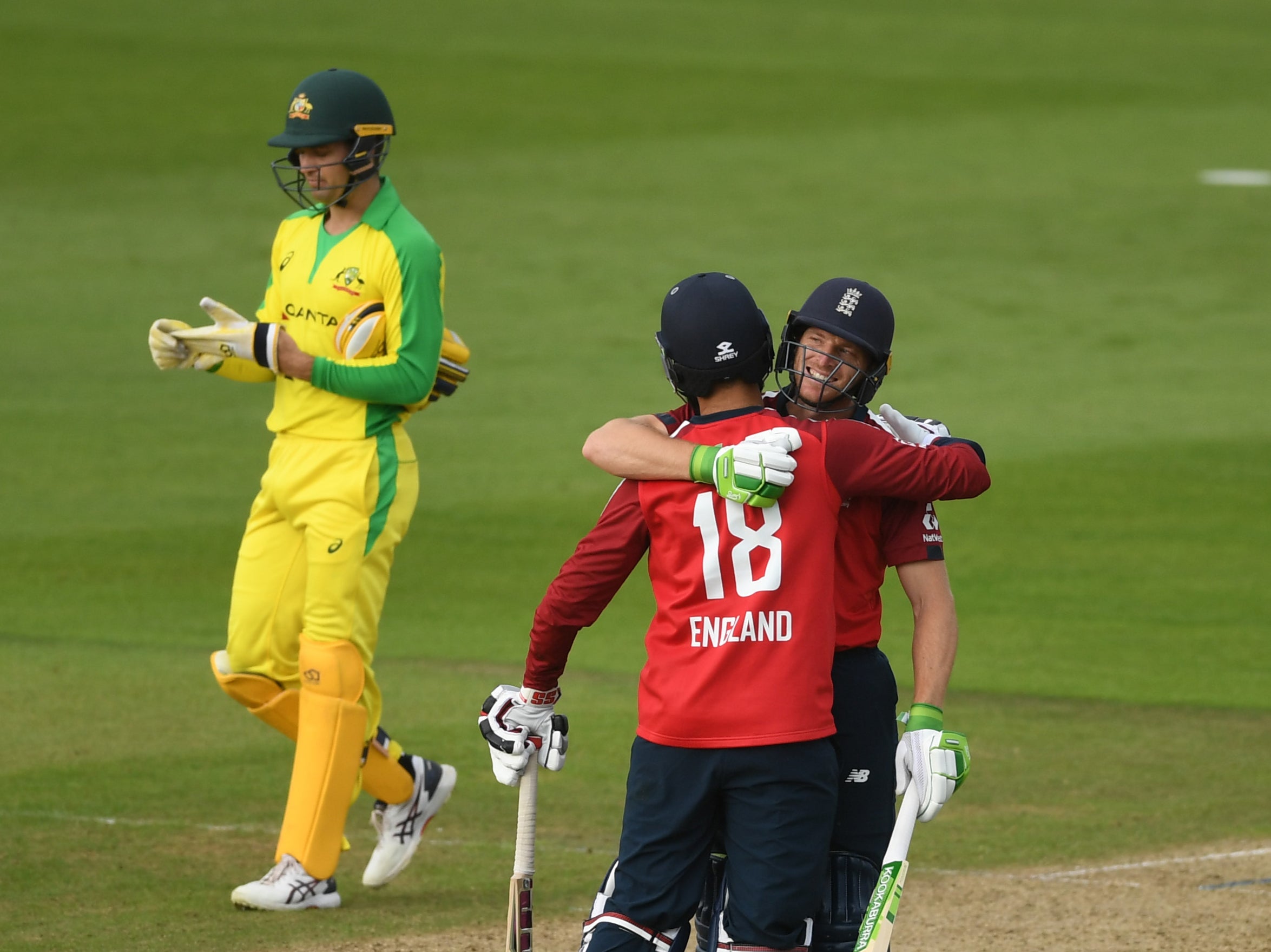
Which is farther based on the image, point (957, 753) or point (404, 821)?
point (404, 821)

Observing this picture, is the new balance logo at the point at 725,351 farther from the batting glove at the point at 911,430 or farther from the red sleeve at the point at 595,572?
the batting glove at the point at 911,430

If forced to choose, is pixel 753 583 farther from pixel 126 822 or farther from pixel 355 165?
pixel 126 822

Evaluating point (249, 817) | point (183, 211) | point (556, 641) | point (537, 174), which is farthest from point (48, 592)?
point (537, 174)

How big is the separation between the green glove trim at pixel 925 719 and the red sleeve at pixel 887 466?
0.47 meters

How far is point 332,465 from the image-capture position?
6367 millimetres

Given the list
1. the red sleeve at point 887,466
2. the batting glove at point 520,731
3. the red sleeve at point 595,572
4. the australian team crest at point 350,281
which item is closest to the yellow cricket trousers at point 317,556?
the australian team crest at point 350,281

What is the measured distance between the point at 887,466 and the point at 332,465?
8.40ft

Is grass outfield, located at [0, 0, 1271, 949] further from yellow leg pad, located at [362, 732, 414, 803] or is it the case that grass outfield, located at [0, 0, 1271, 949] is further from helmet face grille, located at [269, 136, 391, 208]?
helmet face grille, located at [269, 136, 391, 208]

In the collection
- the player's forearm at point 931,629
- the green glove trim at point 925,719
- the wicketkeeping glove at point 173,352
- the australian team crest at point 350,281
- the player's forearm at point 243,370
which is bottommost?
the green glove trim at point 925,719

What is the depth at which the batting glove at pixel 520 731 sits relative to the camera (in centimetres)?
471

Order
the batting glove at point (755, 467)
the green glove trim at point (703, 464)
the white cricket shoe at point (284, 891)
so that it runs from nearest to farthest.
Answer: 1. the batting glove at point (755, 467)
2. the green glove trim at point (703, 464)
3. the white cricket shoe at point (284, 891)

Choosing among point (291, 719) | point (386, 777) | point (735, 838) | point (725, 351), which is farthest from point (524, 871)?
point (291, 719)

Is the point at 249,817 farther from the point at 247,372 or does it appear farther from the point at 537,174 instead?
the point at 537,174

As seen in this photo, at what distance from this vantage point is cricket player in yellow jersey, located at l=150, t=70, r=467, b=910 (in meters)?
6.22
